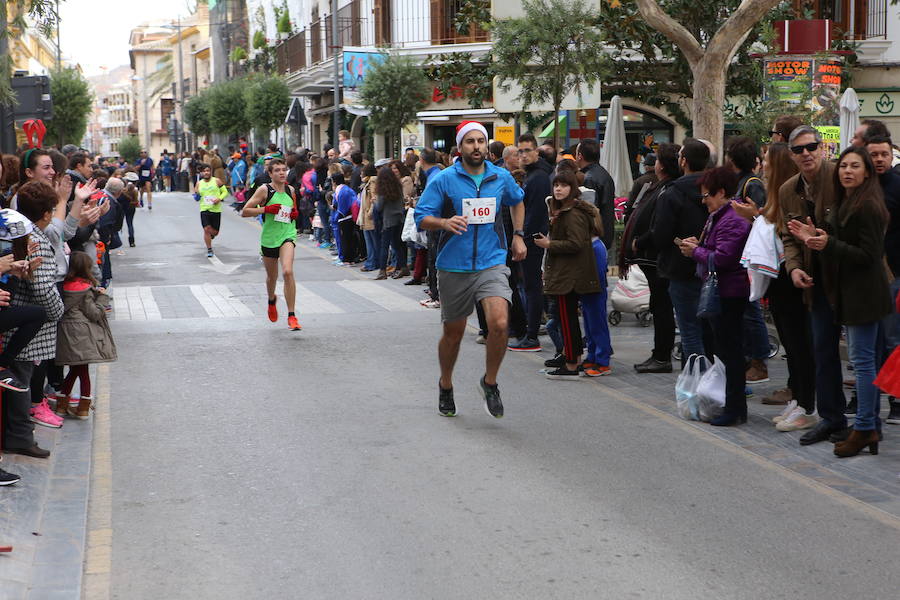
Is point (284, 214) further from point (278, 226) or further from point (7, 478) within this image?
point (7, 478)

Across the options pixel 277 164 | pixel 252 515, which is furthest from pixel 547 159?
pixel 252 515

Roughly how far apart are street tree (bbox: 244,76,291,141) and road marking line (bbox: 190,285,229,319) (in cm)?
2648

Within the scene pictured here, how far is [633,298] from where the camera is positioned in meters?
12.5

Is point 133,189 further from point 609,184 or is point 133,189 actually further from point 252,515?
point 252,515

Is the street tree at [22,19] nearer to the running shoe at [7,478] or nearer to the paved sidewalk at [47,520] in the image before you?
the paved sidewalk at [47,520]

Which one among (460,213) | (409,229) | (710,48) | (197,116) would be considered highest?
(197,116)

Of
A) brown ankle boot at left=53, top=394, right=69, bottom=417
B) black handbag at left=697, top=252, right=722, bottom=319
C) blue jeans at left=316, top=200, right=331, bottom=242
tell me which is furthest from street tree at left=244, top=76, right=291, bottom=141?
black handbag at left=697, top=252, right=722, bottom=319

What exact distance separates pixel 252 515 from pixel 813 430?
3.64 m

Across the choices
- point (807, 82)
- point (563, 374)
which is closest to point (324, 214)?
point (807, 82)

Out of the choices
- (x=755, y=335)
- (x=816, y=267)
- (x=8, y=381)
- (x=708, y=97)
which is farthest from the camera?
(x=708, y=97)

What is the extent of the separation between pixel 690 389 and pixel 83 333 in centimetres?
419

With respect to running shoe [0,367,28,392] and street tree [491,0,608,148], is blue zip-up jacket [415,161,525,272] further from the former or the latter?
street tree [491,0,608,148]

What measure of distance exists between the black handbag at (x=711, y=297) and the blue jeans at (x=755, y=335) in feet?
5.54

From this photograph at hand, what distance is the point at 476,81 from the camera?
25312 millimetres
